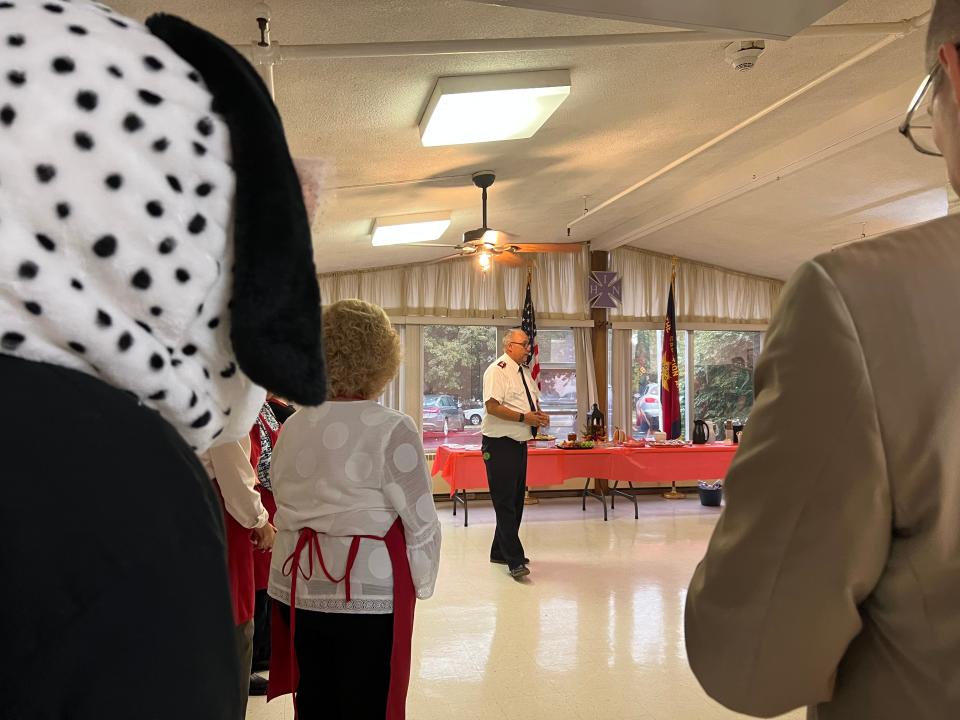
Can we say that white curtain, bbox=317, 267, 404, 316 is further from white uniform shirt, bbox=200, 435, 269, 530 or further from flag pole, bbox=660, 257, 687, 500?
white uniform shirt, bbox=200, 435, 269, 530

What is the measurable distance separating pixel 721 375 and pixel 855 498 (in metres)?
10.2

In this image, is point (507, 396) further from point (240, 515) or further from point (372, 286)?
point (372, 286)

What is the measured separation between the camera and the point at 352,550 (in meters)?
2.15

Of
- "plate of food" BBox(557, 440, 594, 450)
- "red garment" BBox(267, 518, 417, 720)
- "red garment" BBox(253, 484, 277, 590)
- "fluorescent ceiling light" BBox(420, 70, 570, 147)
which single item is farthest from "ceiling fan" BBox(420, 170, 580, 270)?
"red garment" BBox(267, 518, 417, 720)

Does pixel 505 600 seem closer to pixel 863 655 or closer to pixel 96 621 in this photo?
pixel 863 655

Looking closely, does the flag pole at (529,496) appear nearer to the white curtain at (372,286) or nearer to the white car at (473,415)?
the white car at (473,415)

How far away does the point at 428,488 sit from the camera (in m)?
2.23

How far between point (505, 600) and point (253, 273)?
466cm

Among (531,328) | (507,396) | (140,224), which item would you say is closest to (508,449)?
(507,396)

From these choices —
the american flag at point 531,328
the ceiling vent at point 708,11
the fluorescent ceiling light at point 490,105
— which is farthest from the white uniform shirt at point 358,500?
the american flag at point 531,328

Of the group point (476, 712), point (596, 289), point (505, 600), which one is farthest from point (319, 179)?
point (596, 289)

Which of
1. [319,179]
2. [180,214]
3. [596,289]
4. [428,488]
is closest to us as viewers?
[180,214]

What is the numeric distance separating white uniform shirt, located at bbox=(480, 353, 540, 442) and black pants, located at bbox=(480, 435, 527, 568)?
2.9 inches

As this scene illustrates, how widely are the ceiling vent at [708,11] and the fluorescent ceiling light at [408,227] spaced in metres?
4.73
